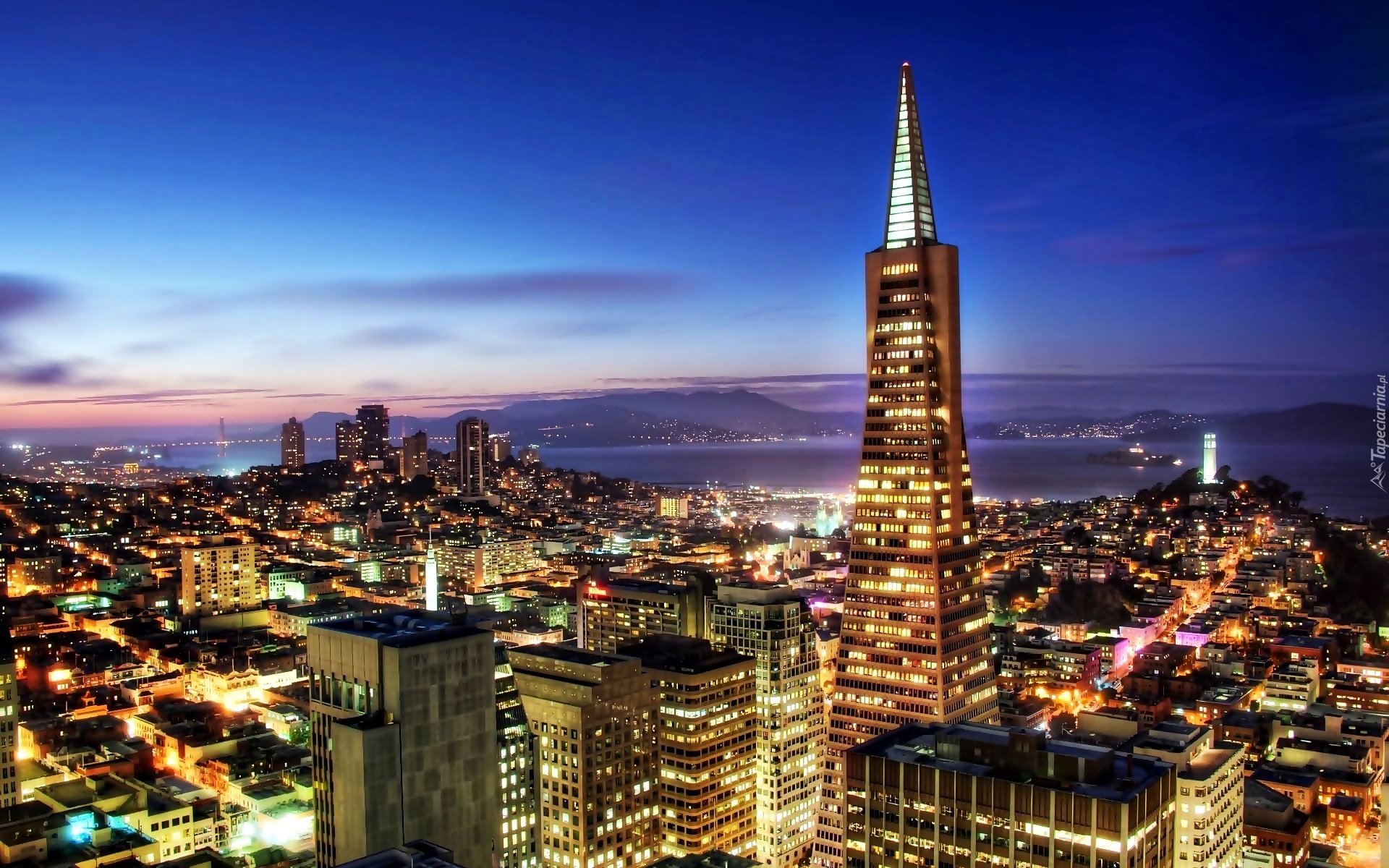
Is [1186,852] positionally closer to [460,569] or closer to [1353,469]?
[460,569]

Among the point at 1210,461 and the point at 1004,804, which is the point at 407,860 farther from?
the point at 1210,461

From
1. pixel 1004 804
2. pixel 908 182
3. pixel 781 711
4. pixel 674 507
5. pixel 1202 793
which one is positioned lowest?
pixel 674 507

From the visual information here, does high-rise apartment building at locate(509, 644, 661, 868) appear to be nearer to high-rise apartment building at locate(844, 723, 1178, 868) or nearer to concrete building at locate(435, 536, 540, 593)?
high-rise apartment building at locate(844, 723, 1178, 868)

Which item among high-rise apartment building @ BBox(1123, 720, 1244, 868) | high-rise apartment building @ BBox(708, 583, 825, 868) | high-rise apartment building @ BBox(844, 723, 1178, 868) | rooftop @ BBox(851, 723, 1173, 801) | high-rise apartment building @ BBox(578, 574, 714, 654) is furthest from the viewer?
high-rise apartment building @ BBox(578, 574, 714, 654)

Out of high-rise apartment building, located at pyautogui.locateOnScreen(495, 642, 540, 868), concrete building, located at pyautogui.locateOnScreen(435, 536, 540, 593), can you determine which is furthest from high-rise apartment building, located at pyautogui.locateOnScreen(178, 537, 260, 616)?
high-rise apartment building, located at pyautogui.locateOnScreen(495, 642, 540, 868)

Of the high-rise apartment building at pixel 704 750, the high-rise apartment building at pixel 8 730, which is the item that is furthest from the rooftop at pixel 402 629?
the high-rise apartment building at pixel 8 730

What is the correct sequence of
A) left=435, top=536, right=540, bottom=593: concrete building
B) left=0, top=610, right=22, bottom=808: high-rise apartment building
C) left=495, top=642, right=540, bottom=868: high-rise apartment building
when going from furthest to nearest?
left=435, top=536, right=540, bottom=593: concrete building
left=0, top=610, right=22, bottom=808: high-rise apartment building
left=495, top=642, right=540, bottom=868: high-rise apartment building

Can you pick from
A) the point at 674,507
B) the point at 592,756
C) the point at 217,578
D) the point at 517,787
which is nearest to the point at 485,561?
the point at 217,578
